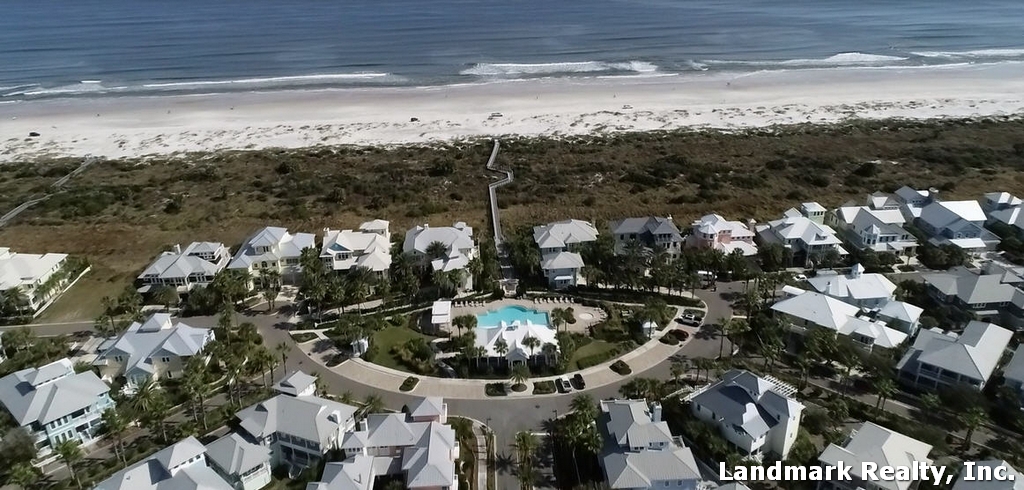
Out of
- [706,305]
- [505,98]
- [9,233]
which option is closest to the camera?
[706,305]

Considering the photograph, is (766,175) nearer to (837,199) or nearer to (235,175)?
(837,199)

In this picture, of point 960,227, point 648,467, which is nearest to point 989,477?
point 648,467

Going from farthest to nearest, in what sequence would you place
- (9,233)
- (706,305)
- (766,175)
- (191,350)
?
1. (766,175)
2. (9,233)
3. (706,305)
4. (191,350)

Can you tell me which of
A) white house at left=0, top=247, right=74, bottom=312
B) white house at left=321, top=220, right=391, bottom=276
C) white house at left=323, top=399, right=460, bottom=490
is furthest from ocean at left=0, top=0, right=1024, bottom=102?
white house at left=323, top=399, right=460, bottom=490

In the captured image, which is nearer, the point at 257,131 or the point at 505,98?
the point at 257,131

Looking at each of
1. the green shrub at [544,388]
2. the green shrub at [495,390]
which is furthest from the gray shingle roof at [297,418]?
the green shrub at [544,388]

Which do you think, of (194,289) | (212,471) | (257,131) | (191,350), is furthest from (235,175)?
(212,471)

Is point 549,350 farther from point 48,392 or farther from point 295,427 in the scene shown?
point 48,392
